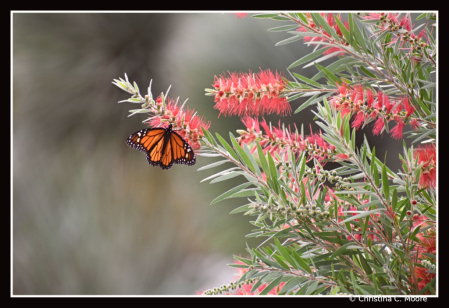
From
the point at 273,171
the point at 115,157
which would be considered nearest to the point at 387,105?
the point at 273,171

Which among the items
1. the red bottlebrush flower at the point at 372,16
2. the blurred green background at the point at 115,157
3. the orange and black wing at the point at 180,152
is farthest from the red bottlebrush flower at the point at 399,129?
the blurred green background at the point at 115,157

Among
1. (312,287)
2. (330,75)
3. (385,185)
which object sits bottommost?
(312,287)

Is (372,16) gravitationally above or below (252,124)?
above

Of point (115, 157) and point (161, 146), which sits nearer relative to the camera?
point (161, 146)

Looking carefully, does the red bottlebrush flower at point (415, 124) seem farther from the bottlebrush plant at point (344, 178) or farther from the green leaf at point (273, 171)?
the green leaf at point (273, 171)

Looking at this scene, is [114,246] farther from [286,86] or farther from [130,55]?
[286,86]

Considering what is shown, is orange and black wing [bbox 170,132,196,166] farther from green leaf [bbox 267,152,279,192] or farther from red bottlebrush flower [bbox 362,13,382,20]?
red bottlebrush flower [bbox 362,13,382,20]

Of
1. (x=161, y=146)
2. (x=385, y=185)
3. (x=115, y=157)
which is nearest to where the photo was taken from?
(x=385, y=185)

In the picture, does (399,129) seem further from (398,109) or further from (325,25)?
(325,25)
